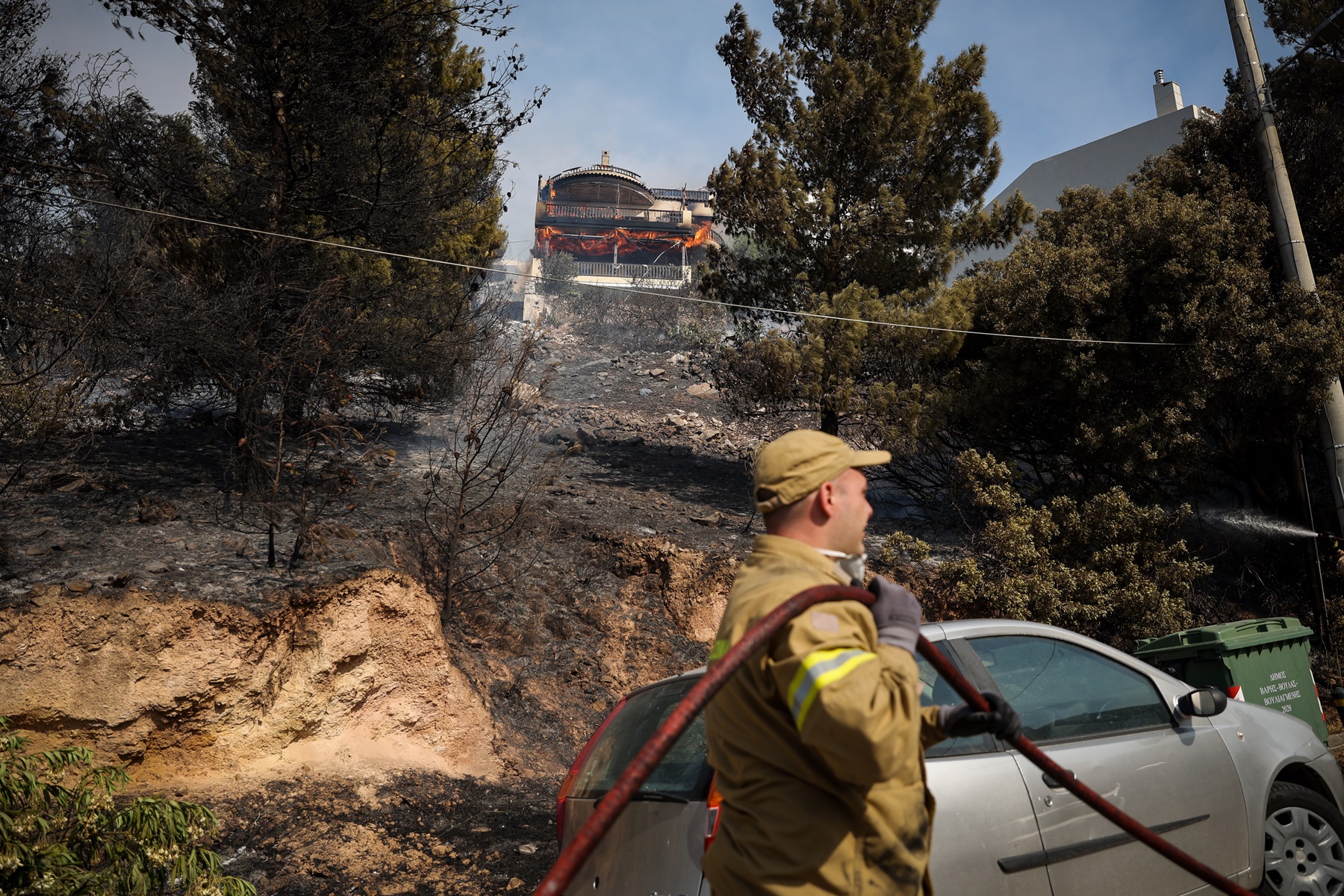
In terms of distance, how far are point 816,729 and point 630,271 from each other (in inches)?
1690

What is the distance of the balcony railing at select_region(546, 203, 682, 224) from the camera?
45.6m

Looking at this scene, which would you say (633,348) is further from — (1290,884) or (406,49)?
(1290,884)

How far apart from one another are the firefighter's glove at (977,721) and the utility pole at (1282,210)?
11327 mm

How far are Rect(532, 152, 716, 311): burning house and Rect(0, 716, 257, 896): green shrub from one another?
4145 cm

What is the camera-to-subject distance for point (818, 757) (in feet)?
Answer: 5.63

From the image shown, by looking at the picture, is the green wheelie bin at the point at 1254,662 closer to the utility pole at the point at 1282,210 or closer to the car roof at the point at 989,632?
the car roof at the point at 989,632

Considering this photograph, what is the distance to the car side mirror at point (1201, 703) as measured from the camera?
3.67m

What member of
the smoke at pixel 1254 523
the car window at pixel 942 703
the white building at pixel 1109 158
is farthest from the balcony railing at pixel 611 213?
the car window at pixel 942 703

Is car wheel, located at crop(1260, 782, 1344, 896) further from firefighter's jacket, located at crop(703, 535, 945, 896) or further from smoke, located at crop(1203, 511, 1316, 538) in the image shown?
smoke, located at crop(1203, 511, 1316, 538)

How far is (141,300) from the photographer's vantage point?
30.8ft

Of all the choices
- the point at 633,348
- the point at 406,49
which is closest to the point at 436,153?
the point at 406,49

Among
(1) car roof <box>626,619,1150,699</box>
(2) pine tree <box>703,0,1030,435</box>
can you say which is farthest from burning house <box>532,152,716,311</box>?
(1) car roof <box>626,619,1150,699</box>

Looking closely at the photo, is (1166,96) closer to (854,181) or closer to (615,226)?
(854,181)

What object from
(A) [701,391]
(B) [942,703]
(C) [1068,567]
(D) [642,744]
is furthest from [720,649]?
(A) [701,391]
